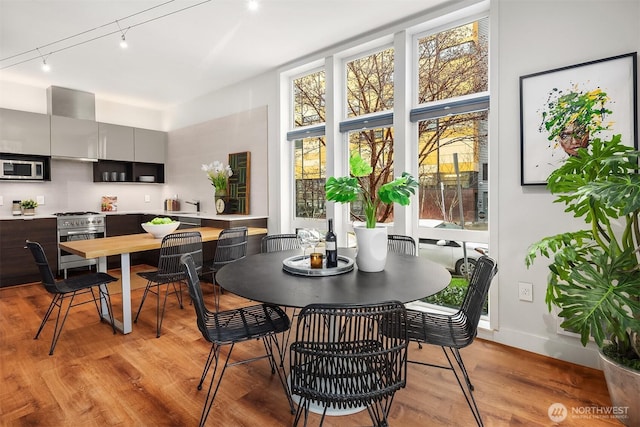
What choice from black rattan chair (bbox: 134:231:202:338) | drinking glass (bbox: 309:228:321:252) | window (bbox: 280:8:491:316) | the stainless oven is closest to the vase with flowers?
window (bbox: 280:8:491:316)

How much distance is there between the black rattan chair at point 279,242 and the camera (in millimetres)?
2957

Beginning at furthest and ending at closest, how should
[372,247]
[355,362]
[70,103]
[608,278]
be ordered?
[70,103]
[372,247]
[608,278]
[355,362]

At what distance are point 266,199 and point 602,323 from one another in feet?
11.8

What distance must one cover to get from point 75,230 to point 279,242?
3.55 meters

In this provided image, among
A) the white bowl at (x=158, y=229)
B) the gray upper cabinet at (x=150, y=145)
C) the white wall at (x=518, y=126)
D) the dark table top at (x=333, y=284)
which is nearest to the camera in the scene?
the dark table top at (x=333, y=284)

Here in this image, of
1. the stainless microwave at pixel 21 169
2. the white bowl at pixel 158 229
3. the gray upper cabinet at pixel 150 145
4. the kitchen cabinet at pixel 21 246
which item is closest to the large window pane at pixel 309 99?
the white bowl at pixel 158 229

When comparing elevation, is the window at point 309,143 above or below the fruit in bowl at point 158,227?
above

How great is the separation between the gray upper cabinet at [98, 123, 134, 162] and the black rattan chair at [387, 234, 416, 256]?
475 cm

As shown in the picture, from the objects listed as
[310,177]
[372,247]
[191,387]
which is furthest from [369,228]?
[310,177]

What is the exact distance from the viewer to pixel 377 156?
3.61m

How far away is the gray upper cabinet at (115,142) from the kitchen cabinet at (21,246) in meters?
1.30

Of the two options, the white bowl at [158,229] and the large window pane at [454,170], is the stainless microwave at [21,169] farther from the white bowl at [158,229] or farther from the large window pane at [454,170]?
the large window pane at [454,170]

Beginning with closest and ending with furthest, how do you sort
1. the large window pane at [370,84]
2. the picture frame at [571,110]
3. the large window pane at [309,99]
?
the picture frame at [571,110], the large window pane at [370,84], the large window pane at [309,99]

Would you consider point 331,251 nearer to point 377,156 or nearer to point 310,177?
point 377,156
